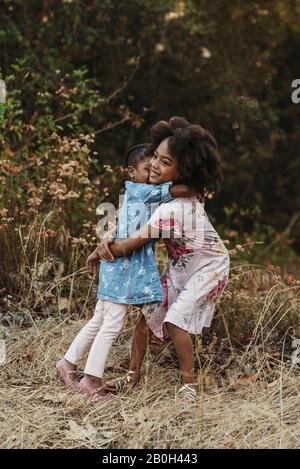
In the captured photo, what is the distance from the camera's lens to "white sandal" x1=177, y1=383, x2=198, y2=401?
3.37 meters

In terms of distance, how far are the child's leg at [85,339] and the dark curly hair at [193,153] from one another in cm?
74

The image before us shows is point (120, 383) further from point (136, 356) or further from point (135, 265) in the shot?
point (135, 265)

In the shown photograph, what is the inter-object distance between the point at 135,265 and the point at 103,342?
1.27ft

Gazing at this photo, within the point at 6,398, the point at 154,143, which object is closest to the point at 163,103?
the point at 154,143

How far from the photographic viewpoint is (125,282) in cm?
344

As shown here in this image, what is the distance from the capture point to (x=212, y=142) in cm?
343

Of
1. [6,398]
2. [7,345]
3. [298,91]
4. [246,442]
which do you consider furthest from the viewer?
[298,91]

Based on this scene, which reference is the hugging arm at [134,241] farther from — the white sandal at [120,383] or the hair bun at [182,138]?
the white sandal at [120,383]

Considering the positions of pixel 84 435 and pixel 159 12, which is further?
pixel 159 12

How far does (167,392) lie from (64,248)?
4.60 ft

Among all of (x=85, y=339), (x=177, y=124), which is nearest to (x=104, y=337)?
(x=85, y=339)

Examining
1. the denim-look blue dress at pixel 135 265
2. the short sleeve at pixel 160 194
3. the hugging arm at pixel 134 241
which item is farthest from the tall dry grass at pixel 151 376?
the short sleeve at pixel 160 194

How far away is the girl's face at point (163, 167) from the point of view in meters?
3.40

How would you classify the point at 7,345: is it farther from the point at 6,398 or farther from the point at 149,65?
the point at 149,65
